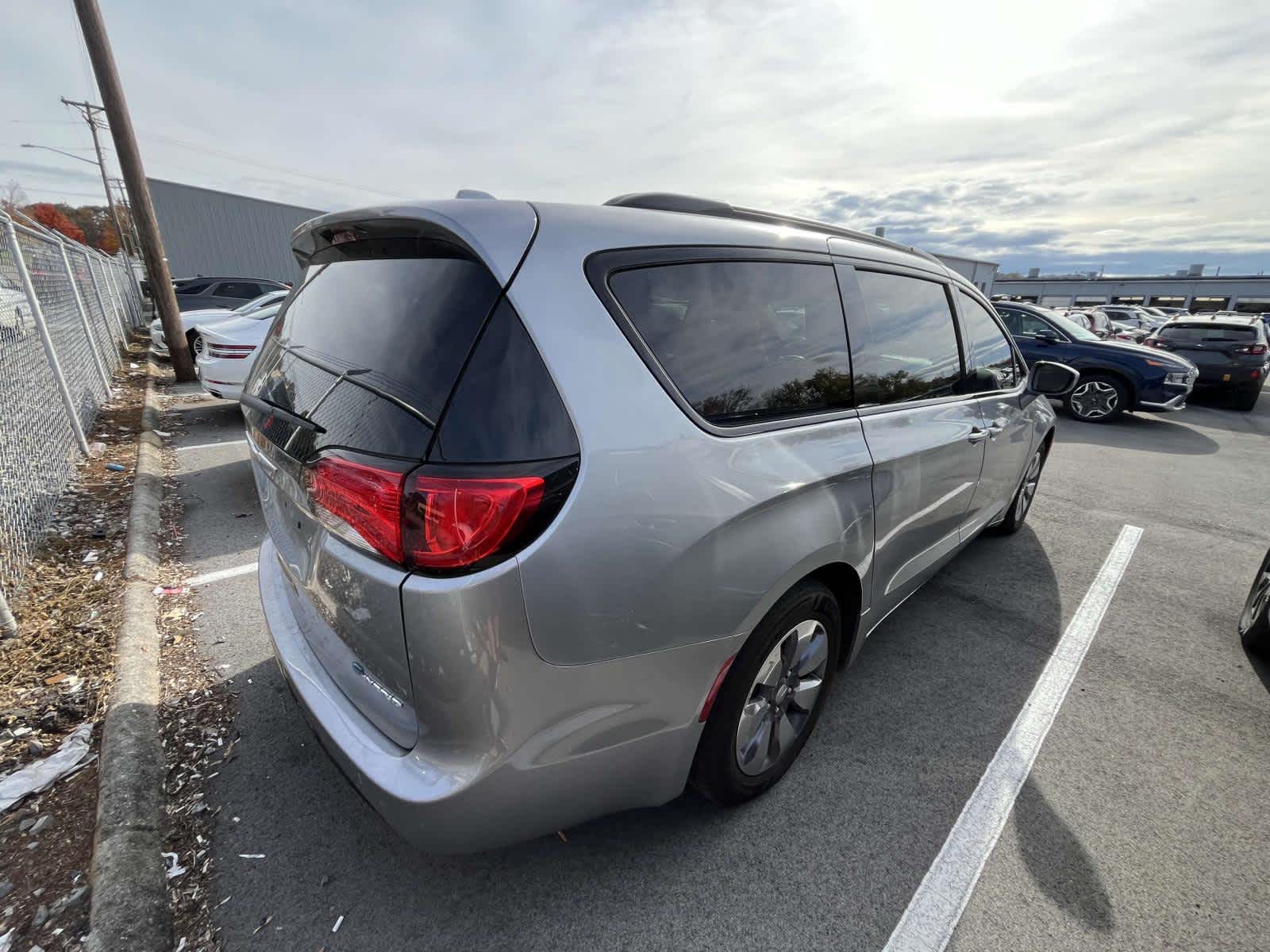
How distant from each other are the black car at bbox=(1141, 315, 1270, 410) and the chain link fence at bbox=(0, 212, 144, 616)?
632 inches

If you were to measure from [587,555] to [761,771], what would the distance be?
4.06 ft

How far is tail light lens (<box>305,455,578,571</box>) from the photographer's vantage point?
1258mm

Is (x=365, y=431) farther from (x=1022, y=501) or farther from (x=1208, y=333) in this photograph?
(x=1208, y=333)

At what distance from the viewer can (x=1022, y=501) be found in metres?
4.47

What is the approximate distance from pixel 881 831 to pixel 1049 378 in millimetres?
3443

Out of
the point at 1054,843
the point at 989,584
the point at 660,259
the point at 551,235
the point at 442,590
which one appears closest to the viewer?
the point at 442,590

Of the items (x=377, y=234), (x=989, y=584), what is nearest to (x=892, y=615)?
(x=989, y=584)

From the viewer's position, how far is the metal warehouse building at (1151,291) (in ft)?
158

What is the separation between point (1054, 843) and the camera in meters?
1.99

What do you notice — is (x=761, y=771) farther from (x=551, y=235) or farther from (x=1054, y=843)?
(x=551, y=235)

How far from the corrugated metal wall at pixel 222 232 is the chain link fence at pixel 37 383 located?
683 inches

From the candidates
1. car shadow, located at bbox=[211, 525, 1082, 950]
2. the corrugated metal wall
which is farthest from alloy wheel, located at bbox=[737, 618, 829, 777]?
the corrugated metal wall

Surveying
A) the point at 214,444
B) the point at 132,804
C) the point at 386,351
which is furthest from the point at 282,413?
the point at 214,444

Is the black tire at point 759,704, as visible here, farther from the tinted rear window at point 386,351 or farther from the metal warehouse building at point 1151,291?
the metal warehouse building at point 1151,291
